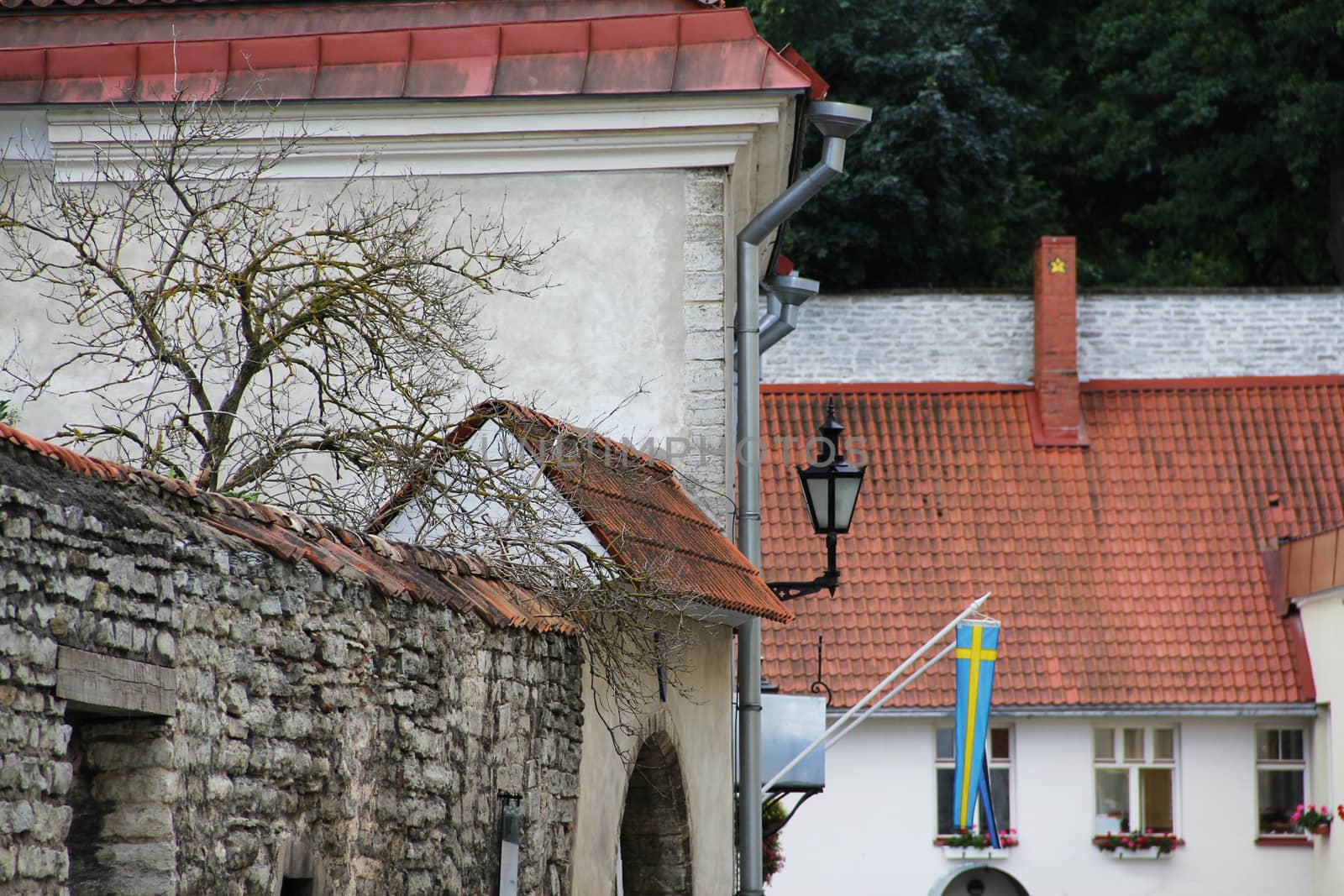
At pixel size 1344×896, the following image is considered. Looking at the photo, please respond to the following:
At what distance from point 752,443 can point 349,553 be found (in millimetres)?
5446

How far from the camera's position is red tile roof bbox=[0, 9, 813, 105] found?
9.99 m

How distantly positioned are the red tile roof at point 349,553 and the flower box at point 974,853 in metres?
13.1

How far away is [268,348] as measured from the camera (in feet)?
24.9

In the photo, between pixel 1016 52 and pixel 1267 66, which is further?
pixel 1016 52

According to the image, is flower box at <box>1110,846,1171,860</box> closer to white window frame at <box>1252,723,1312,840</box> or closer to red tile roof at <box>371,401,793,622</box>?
white window frame at <box>1252,723,1312,840</box>

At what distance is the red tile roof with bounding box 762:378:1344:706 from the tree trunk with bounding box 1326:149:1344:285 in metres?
5.22

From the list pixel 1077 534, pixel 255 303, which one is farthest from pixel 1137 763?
pixel 255 303

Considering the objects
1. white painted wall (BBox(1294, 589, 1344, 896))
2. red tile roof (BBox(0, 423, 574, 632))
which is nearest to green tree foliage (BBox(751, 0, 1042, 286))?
white painted wall (BBox(1294, 589, 1344, 896))

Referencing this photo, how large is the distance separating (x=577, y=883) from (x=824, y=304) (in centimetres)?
1598

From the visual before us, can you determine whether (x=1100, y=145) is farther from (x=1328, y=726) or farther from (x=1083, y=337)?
(x=1328, y=726)

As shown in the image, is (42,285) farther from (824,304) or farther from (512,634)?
(824,304)

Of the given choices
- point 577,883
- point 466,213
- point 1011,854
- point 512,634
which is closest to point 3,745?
point 512,634

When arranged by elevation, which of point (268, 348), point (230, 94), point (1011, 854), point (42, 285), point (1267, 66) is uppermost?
point (1267, 66)

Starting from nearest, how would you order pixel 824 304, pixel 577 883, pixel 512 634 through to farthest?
1. pixel 512 634
2. pixel 577 883
3. pixel 824 304
